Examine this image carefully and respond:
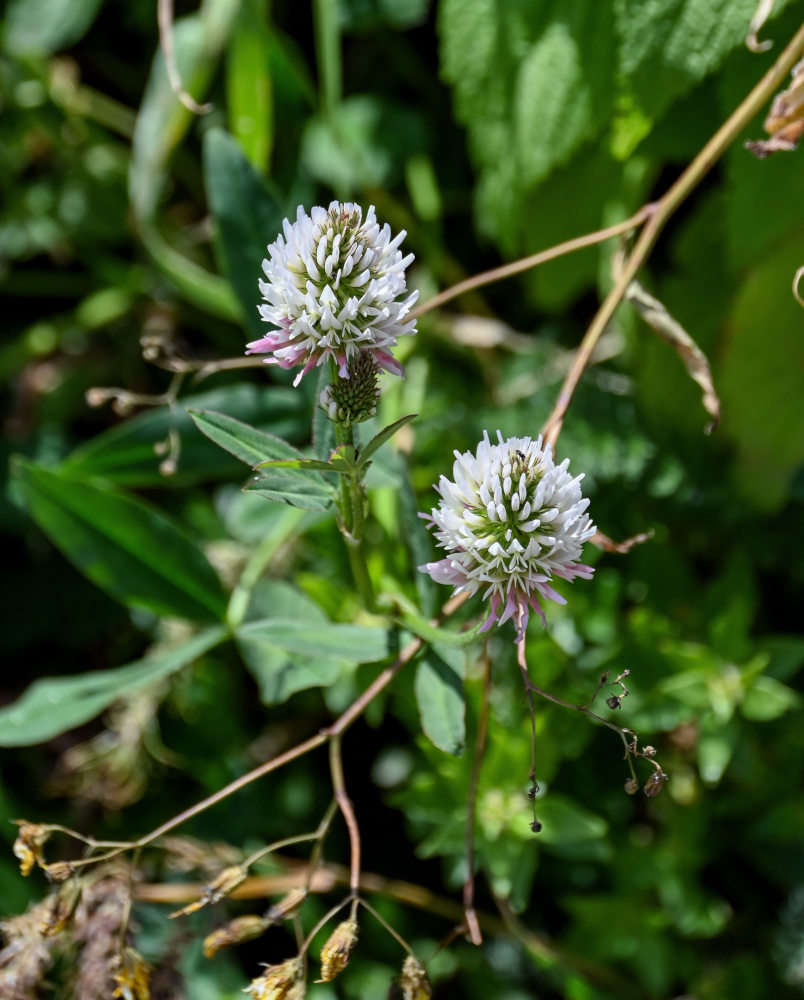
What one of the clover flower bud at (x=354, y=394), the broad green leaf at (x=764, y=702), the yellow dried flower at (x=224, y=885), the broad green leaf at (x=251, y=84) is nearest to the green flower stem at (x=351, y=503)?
the clover flower bud at (x=354, y=394)

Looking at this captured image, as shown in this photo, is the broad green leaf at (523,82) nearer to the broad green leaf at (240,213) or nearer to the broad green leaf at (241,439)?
the broad green leaf at (240,213)

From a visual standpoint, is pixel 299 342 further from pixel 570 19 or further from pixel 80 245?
pixel 80 245

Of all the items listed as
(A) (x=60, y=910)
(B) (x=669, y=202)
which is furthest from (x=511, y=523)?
(A) (x=60, y=910)

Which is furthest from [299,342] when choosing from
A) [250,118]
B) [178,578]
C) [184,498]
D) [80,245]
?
[80,245]

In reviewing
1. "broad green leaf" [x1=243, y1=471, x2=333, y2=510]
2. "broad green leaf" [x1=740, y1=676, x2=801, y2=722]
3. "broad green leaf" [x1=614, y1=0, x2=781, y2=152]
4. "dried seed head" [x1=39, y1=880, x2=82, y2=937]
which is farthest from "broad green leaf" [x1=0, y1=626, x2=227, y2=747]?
"broad green leaf" [x1=614, y1=0, x2=781, y2=152]

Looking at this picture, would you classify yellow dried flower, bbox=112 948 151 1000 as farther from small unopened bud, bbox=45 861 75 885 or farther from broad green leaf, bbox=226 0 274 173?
broad green leaf, bbox=226 0 274 173
